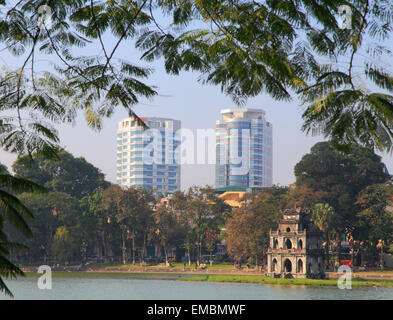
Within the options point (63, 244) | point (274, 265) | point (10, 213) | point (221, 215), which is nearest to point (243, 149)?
point (221, 215)

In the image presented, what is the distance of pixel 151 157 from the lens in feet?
408

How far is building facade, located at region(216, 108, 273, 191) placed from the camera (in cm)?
11906

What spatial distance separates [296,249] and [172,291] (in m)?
11.0

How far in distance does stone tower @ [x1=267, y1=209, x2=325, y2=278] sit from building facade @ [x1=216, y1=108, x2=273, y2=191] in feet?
248

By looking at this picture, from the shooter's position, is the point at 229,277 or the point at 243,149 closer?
the point at 229,277

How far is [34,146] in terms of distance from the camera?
507 cm

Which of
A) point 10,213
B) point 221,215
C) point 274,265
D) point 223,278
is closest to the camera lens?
point 10,213

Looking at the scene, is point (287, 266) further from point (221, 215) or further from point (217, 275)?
point (221, 215)

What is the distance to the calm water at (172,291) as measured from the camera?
32.0 meters

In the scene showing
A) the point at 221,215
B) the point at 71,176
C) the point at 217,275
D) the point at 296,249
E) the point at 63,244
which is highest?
the point at 71,176

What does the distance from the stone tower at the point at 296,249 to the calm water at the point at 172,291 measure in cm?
413
